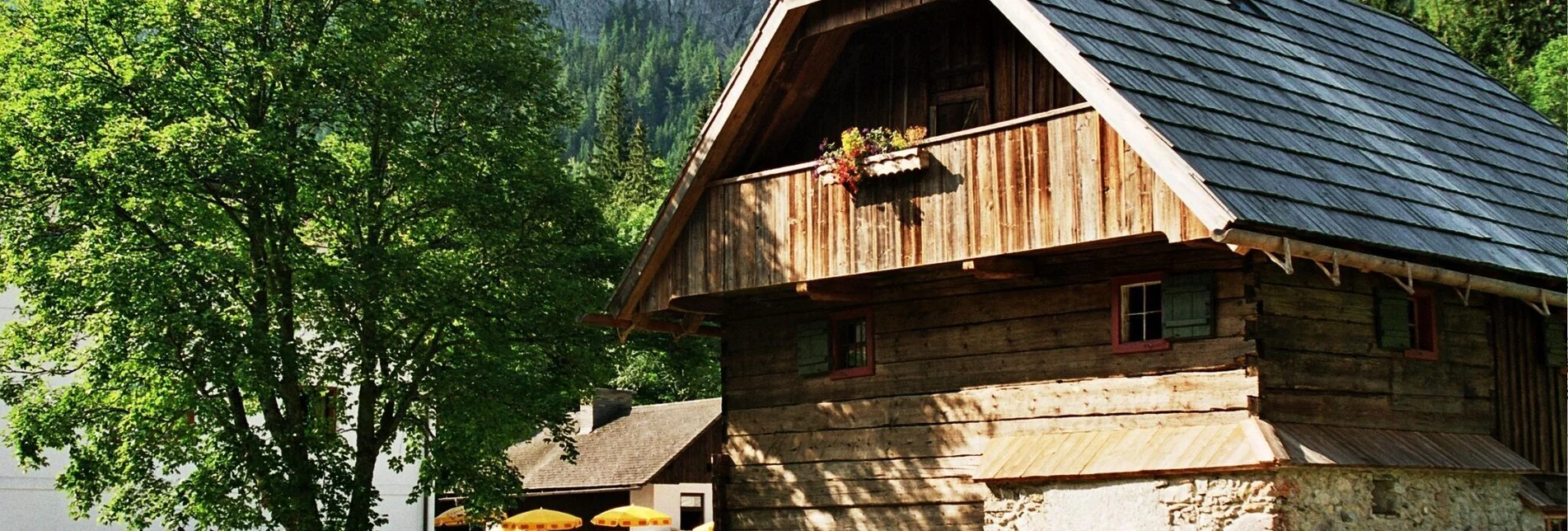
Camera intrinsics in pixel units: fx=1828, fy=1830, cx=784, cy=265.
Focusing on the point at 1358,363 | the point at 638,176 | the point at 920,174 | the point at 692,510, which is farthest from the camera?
the point at 638,176

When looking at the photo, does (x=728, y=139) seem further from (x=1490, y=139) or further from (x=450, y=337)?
(x=1490, y=139)

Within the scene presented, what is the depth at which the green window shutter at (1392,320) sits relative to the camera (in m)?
18.7

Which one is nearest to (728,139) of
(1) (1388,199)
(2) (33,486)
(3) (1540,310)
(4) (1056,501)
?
(4) (1056,501)

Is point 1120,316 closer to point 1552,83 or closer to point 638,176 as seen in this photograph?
point 1552,83

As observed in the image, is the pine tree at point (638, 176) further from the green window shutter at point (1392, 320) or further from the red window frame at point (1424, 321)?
the green window shutter at point (1392, 320)

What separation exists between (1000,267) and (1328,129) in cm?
392

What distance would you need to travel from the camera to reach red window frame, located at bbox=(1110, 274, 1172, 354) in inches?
712

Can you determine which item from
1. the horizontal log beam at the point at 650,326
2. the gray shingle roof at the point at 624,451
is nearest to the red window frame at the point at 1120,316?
the horizontal log beam at the point at 650,326

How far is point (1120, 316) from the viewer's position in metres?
18.5

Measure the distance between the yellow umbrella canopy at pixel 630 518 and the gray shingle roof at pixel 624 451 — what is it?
3.05m

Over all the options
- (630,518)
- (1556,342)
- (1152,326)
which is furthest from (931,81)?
(630,518)

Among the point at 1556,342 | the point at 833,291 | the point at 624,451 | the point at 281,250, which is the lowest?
the point at 624,451

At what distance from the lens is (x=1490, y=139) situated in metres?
22.8

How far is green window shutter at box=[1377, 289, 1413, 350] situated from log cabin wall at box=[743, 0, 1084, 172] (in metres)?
3.80
